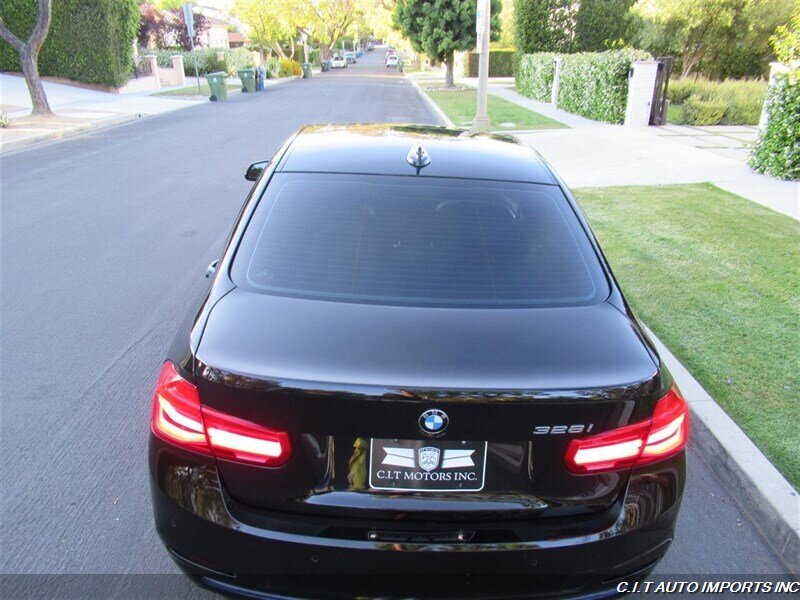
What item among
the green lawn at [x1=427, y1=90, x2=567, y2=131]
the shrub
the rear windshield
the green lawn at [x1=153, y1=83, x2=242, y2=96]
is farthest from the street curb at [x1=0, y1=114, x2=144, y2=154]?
the shrub

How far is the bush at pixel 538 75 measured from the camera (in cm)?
2517

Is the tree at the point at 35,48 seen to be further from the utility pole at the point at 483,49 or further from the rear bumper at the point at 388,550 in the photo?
the rear bumper at the point at 388,550

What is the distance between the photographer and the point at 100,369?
455 cm

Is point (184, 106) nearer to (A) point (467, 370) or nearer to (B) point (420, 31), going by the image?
(B) point (420, 31)

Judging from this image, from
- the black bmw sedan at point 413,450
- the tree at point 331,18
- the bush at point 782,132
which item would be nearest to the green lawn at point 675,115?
the bush at point 782,132

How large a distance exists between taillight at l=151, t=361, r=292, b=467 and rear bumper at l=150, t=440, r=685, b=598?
0.22ft

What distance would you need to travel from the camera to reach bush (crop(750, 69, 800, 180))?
32.5 feet

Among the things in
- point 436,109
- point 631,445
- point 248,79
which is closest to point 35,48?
point 436,109

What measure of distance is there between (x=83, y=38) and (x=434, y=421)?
34.6 metres

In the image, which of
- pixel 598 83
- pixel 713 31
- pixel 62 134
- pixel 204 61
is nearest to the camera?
pixel 62 134

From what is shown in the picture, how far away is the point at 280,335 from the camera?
2.17 m

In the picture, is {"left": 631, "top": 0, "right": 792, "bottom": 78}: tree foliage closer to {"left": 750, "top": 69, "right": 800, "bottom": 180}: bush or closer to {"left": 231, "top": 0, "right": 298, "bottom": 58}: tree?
{"left": 750, "top": 69, "right": 800, "bottom": 180}: bush

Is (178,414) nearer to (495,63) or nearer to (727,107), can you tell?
(727,107)

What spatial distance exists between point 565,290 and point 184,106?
1066 inches
